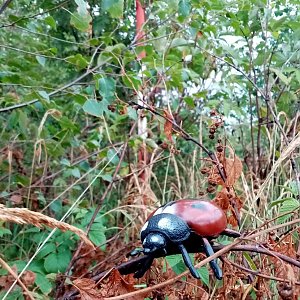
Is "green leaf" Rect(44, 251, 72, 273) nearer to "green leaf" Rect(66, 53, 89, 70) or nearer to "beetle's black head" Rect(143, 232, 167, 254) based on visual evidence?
"green leaf" Rect(66, 53, 89, 70)

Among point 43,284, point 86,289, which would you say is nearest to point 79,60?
point 43,284

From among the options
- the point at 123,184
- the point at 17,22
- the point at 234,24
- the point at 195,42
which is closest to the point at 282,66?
the point at 234,24

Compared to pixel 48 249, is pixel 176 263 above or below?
above

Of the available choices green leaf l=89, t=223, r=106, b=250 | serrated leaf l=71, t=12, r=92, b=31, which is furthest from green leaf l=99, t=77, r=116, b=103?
green leaf l=89, t=223, r=106, b=250

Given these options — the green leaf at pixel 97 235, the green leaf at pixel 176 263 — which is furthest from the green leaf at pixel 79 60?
the green leaf at pixel 176 263

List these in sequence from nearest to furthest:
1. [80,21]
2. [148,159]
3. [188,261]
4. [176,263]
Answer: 1. [188,261]
2. [176,263]
3. [80,21]
4. [148,159]

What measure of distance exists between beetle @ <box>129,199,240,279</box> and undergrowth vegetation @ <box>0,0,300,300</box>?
0.09ft

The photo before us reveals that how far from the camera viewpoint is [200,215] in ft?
1.95

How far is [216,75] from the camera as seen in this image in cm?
207

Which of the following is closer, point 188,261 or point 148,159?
point 188,261

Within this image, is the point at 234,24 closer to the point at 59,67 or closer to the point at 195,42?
the point at 195,42

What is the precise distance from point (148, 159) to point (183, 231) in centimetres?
135

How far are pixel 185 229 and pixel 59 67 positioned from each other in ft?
7.04

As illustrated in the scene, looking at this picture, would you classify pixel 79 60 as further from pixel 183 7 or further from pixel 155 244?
pixel 155 244
